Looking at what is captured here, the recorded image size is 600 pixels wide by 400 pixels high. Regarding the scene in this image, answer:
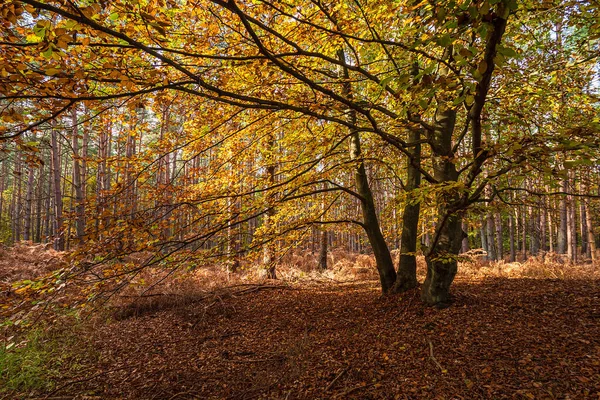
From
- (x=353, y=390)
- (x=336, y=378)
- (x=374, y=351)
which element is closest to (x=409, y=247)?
(x=374, y=351)

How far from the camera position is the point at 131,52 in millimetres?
3637

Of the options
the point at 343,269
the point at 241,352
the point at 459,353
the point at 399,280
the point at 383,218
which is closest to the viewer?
the point at 459,353

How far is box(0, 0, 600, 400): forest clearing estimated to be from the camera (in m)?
2.81

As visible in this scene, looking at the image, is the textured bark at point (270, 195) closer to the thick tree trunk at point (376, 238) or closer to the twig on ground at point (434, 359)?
the thick tree trunk at point (376, 238)

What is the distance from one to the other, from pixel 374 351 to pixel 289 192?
9.57 feet

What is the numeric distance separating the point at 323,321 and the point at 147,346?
3472 millimetres

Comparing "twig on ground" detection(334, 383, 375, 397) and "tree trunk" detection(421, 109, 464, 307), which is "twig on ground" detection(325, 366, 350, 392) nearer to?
"twig on ground" detection(334, 383, 375, 397)

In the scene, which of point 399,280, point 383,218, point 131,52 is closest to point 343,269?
point 383,218

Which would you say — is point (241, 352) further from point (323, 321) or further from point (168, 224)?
point (168, 224)

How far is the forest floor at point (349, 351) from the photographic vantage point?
354 centimetres

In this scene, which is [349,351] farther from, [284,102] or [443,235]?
[284,102]

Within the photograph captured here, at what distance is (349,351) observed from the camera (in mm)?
4703

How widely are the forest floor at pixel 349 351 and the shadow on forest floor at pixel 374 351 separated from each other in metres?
0.02

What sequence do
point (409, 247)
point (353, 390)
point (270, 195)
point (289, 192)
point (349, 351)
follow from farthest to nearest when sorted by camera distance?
point (409, 247)
point (289, 192)
point (270, 195)
point (349, 351)
point (353, 390)
